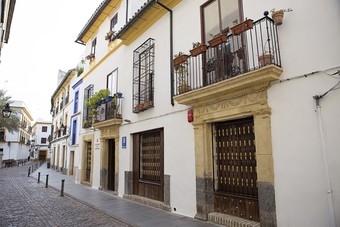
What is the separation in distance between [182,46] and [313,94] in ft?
13.7

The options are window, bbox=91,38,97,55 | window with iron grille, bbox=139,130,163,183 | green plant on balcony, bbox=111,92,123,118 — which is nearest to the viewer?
window with iron grille, bbox=139,130,163,183

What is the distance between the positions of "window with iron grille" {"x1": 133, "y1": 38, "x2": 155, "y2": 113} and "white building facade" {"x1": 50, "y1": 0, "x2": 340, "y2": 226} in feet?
0.16

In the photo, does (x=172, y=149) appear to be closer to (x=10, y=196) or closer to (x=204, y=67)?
(x=204, y=67)

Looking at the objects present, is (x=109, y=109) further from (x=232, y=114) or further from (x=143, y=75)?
(x=232, y=114)

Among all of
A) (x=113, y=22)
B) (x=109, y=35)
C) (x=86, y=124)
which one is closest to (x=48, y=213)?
(x=86, y=124)

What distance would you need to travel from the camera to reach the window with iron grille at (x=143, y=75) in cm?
892

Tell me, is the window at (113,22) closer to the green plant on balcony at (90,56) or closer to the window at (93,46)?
the window at (93,46)

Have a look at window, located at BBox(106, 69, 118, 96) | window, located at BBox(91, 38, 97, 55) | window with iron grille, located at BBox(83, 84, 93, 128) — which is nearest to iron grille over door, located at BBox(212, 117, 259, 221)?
window, located at BBox(106, 69, 118, 96)

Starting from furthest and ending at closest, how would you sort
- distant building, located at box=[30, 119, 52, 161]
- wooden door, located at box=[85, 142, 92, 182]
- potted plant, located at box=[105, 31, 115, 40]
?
distant building, located at box=[30, 119, 52, 161] → wooden door, located at box=[85, 142, 92, 182] → potted plant, located at box=[105, 31, 115, 40]

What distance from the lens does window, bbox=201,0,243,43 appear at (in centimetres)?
620

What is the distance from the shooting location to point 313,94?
4.50 meters

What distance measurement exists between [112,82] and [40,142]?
55.7 metres

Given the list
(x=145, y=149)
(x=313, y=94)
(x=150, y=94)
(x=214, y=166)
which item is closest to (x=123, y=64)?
(x=150, y=94)

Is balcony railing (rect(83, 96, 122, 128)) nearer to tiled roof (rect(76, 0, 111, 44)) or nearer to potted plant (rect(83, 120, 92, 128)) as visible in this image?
potted plant (rect(83, 120, 92, 128))
